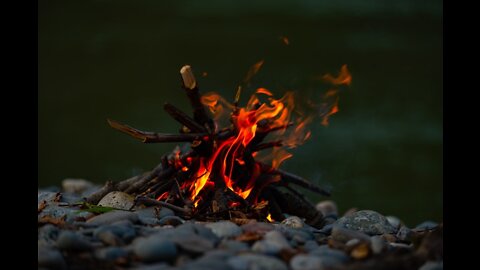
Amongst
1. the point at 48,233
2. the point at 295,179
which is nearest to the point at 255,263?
the point at 48,233

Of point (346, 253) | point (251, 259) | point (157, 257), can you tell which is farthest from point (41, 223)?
point (346, 253)

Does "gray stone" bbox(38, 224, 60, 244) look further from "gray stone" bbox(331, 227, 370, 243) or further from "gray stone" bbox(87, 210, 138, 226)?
"gray stone" bbox(331, 227, 370, 243)

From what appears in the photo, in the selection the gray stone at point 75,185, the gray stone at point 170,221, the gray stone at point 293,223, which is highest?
the gray stone at point 75,185

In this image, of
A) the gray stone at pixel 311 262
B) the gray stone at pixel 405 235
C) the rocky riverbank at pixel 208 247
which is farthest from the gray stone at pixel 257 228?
the gray stone at pixel 405 235

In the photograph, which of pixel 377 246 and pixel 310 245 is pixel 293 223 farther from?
pixel 377 246

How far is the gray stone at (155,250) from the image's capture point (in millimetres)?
2035

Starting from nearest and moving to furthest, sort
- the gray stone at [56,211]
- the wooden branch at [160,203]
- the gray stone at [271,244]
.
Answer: the gray stone at [271,244], the gray stone at [56,211], the wooden branch at [160,203]

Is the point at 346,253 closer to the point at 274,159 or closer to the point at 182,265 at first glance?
the point at 182,265

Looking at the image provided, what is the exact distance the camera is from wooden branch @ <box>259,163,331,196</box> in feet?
10.8

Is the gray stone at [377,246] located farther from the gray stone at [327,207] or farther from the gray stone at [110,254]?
the gray stone at [327,207]

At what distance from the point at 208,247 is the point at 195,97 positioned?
1094mm

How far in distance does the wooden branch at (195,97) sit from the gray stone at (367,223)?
0.75 metres

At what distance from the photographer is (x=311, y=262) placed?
2035 millimetres

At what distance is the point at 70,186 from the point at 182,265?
3.37m
